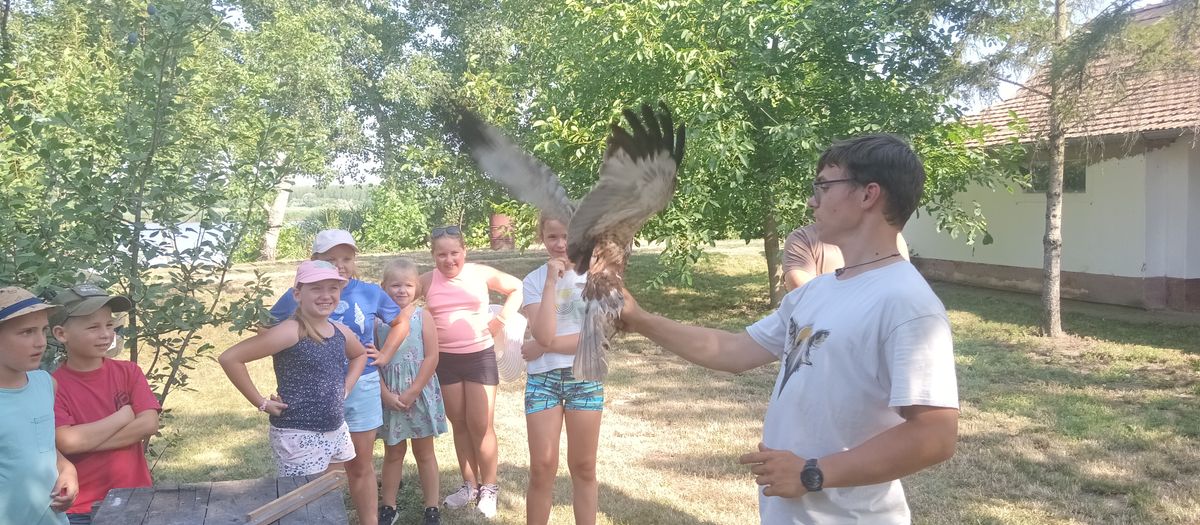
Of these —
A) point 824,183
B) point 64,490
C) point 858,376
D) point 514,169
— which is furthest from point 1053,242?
point 64,490

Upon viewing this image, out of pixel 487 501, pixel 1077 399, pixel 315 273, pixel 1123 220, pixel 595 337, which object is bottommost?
pixel 1077 399

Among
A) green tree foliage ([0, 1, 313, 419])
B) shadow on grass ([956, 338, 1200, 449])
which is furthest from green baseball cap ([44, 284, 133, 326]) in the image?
shadow on grass ([956, 338, 1200, 449])

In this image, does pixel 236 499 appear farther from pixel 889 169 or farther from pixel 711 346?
pixel 889 169

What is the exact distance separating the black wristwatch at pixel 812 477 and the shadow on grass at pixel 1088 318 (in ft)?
30.6

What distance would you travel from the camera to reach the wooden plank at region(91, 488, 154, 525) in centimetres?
271

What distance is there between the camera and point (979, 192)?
15547 mm

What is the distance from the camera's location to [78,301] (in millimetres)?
3172

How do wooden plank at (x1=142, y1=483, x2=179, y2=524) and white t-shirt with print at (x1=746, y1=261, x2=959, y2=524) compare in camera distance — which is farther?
wooden plank at (x1=142, y1=483, x2=179, y2=524)

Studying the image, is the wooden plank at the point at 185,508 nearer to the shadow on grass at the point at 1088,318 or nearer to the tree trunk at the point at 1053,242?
the shadow on grass at the point at 1088,318

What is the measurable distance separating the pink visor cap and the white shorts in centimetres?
69

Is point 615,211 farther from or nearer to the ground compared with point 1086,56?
nearer to the ground

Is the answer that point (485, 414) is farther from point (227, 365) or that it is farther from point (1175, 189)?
point (1175, 189)

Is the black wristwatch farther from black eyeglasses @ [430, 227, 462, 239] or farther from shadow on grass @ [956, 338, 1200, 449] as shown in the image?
shadow on grass @ [956, 338, 1200, 449]

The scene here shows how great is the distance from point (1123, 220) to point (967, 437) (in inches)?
327
